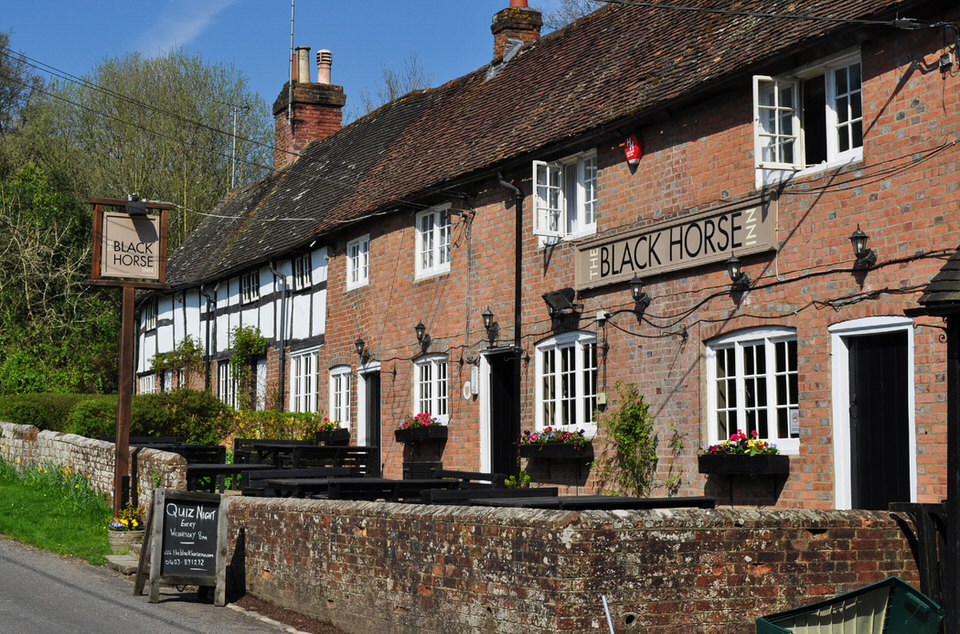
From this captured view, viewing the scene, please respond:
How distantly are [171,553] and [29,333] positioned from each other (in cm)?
2240

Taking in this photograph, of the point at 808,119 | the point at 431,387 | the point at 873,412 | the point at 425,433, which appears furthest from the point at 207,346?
the point at 873,412

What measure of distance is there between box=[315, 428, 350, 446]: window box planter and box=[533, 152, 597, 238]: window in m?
7.21

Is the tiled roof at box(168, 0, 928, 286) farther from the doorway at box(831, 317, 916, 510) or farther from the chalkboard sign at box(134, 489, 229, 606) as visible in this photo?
the chalkboard sign at box(134, 489, 229, 606)

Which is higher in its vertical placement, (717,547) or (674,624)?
(717,547)

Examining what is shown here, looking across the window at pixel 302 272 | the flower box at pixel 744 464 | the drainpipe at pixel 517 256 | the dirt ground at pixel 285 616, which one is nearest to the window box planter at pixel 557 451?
the drainpipe at pixel 517 256

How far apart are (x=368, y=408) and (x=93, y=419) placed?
527 cm

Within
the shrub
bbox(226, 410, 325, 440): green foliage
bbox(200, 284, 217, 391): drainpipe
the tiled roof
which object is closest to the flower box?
the tiled roof

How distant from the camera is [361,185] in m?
22.1

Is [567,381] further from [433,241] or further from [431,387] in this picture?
[433,241]

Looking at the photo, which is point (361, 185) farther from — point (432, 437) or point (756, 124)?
point (756, 124)

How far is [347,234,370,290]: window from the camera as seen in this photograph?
832 inches

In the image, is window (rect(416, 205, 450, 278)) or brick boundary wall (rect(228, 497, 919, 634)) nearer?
brick boundary wall (rect(228, 497, 919, 634))

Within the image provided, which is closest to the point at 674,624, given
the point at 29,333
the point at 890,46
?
the point at 890,46

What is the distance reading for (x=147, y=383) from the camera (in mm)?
33219
